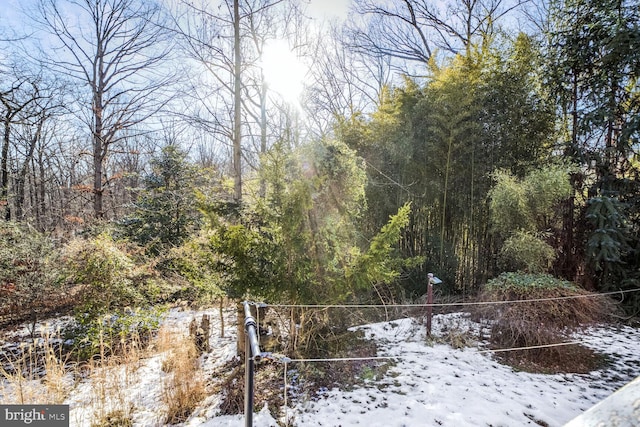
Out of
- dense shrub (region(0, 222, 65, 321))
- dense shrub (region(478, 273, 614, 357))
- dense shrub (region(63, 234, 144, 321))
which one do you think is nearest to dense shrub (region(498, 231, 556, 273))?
dense shrub (region(478, 273, 614, 357))

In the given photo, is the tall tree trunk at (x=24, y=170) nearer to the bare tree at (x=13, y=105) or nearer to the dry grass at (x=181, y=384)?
the bare tree at (x=13, y=105)

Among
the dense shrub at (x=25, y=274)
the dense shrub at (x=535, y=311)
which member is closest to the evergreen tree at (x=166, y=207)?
the dense shrub at (x=25, y=274)

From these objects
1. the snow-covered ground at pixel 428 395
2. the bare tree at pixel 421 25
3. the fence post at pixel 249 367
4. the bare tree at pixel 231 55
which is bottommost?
the snow-covered ground at pixel 428 395

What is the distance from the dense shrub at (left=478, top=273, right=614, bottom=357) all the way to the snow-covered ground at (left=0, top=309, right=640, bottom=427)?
329 millimetres

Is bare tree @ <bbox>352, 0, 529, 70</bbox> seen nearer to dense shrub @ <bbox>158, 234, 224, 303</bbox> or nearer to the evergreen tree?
the evergreen tree

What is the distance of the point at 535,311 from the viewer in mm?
2654

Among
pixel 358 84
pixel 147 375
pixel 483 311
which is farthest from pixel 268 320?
pixel 358 84

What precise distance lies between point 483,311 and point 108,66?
7.91 m

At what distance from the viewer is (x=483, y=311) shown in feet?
9.59

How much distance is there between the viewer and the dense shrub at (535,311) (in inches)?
104

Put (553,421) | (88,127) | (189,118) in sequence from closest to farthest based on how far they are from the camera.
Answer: (553,421), (189,118), (88,127)

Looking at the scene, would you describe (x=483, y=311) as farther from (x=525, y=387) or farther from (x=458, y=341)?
(x=525, y=387)

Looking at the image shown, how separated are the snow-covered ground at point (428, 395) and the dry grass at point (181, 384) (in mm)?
70

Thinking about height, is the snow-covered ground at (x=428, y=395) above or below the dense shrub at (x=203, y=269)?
below
